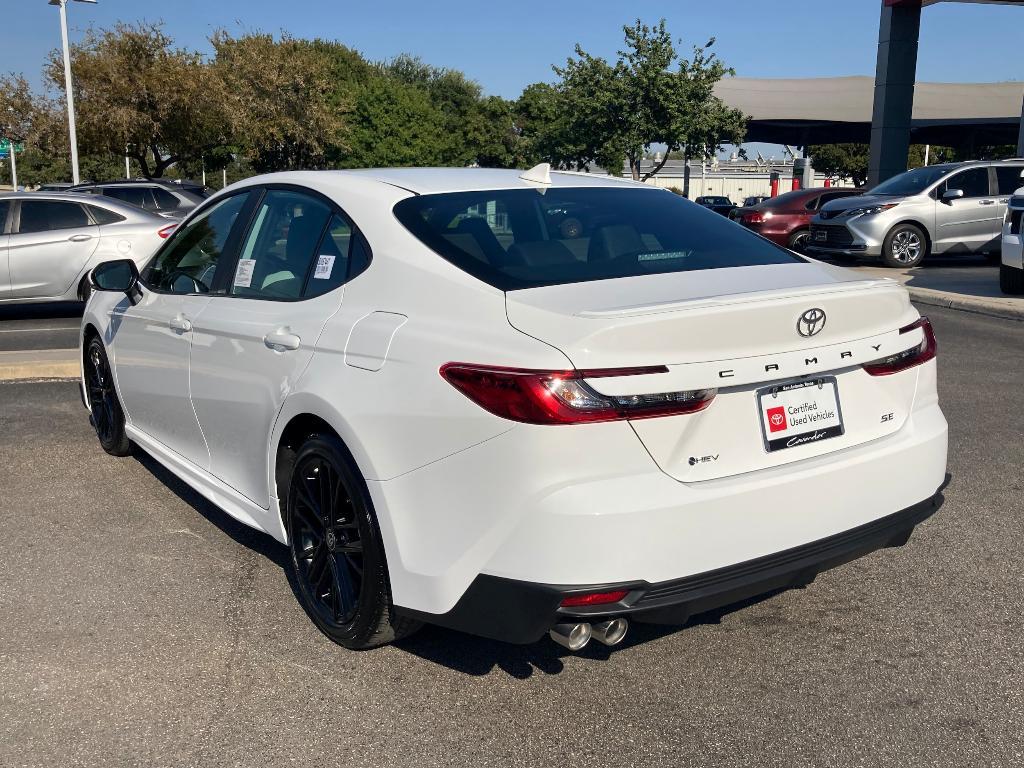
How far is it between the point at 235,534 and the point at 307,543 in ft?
3.79

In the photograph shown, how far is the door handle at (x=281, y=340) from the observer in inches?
139

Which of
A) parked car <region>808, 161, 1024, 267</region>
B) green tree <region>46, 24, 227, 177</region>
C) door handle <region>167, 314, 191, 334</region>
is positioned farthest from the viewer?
green tree <region>46, 24, 227, 177</region>

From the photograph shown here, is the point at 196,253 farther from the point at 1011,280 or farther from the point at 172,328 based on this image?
the point at 1011,280

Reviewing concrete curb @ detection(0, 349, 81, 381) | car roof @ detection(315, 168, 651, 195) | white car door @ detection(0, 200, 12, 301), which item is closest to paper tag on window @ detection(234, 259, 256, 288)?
car roof @ detection(315, 168, 651, 195)

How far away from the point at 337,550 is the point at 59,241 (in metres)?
10.9

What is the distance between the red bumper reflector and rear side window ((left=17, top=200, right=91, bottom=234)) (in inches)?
469

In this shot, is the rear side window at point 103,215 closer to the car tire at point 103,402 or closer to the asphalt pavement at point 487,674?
the car tire at point 103,402

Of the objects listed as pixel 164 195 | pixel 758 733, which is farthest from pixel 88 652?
pixel 164 195

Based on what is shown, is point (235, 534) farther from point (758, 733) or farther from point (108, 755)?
point (758, 733)

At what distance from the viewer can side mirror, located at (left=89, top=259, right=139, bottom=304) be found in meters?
5.07

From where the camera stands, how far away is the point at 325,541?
3.50 metres

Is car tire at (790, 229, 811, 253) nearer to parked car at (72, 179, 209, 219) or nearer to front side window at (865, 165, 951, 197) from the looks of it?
front side window at (865, 165, 951, 197)

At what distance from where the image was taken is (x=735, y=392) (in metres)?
2.86

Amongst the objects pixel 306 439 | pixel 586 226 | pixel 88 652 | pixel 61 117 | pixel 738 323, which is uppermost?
pixel 61 117
